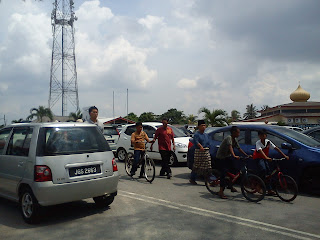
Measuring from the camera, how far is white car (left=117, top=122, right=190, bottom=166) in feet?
37.3

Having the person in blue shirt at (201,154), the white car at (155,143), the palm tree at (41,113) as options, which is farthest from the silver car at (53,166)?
the palm tree at (41,113)

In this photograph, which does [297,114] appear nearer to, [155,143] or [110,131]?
[110,131]

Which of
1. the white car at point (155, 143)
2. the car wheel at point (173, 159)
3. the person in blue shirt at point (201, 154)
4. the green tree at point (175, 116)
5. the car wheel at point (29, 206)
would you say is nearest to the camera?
the car wheel at point (29, 206)

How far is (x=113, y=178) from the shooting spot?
223 inches

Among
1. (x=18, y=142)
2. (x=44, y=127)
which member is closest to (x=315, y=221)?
(x=44, y=127)

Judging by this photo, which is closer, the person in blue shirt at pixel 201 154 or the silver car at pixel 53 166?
the silver car at pixel 53 166

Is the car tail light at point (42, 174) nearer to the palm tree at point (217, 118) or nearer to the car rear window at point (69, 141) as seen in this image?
the car rear window at point (69, 141)

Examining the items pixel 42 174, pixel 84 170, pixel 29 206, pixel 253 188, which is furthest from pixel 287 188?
pixel 29 206

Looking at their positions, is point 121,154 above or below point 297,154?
below

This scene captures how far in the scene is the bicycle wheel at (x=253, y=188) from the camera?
6.35m

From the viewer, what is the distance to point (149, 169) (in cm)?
880

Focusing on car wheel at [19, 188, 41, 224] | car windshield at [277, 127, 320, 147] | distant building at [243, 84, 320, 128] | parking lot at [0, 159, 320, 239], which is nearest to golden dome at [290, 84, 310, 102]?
distant building at [243, 84, 320, 128]

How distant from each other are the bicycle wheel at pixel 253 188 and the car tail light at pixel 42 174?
3919mm

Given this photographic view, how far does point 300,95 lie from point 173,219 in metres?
63.8
